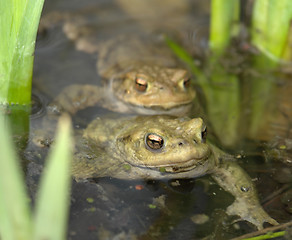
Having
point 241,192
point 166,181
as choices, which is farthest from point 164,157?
point 241,192

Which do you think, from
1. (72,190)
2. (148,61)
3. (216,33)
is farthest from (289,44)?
(72,190)

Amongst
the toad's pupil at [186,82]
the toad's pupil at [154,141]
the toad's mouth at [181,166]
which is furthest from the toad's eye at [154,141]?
the toad's pupil at [186,82]

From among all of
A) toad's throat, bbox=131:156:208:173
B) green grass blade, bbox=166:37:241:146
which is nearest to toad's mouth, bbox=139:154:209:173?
toad's throat, bbox=131:156:208:173

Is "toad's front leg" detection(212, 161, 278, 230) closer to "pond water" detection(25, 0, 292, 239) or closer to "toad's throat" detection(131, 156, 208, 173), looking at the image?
"pond water" detection(25, 0, 292, 239)

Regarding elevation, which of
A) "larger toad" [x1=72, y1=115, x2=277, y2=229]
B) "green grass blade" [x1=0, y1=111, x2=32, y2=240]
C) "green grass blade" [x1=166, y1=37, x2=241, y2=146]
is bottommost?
"green grass blade" [x1=166, y1=37, x2=241, y2=146]

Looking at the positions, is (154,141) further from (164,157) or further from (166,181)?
(166,181)

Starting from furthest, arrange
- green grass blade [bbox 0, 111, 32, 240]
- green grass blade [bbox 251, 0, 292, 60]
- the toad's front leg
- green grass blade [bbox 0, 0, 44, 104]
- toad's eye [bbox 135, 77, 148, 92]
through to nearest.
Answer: green grass blade [bbox 251, 0, 292, 60], toad's eye [bbox 135, 77, 148, 92], the toad's front leg, green grass blade [bbox 0, 0, 44, 104], green grass blade [bbox 0, 111, 32, 240]

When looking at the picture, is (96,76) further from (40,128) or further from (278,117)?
(278,117)
